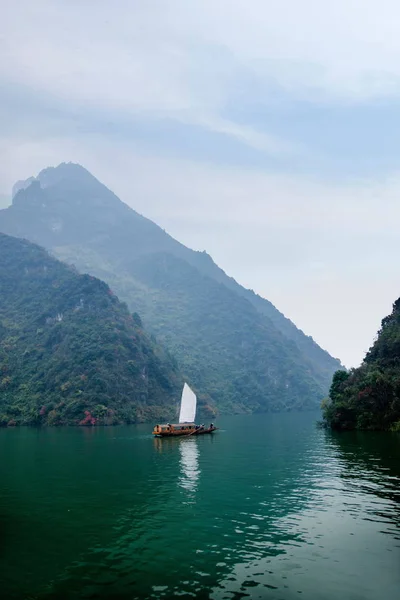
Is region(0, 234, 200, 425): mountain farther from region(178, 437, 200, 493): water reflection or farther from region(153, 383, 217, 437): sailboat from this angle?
region(178, 437, 200, 493): water reflection

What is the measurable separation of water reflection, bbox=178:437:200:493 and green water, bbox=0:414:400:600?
0.20 m

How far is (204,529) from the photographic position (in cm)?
2119

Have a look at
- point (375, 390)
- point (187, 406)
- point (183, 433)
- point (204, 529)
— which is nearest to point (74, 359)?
point (187, 406)

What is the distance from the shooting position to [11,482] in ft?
111

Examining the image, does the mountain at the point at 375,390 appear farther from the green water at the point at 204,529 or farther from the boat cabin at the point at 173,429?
the green water at the point at 204,529

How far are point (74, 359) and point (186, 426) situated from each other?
70.2 m

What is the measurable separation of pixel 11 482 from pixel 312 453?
2882 cm

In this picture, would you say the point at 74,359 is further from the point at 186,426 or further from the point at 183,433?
the point at 183,433

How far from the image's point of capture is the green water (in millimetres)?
14852

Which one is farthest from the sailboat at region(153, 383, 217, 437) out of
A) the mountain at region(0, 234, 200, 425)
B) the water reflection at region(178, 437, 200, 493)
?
the mountain at region(0, 234, 200, 425)

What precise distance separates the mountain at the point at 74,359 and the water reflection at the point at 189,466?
63151 millimetres

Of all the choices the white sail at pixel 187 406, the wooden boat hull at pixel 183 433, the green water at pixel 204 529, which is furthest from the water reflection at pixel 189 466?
the white sail at pixel 187 406

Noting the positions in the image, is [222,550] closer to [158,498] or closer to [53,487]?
[158,498]

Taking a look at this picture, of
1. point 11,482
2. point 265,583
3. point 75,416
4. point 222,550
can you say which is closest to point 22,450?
point 11,482
